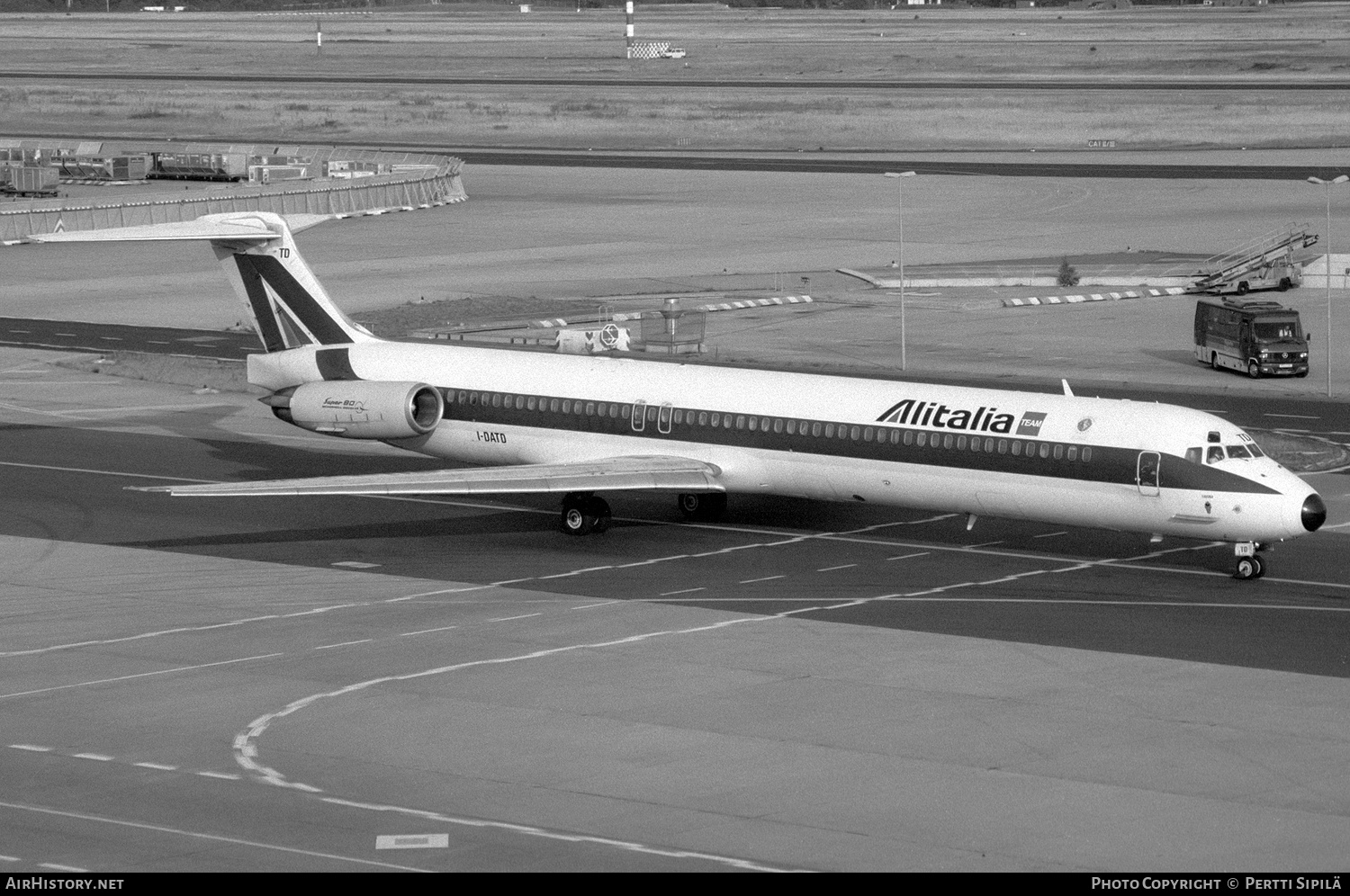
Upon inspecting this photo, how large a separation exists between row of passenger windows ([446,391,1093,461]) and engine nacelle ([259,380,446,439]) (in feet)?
2.15

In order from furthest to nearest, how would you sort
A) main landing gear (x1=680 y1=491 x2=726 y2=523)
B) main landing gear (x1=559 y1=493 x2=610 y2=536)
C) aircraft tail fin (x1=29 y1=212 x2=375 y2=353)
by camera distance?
aircraft tail fin (x1=29 y1=212 x2=375 y2=353) < main landing gear (x1=680 y1=491 x2=726 y2=523) < main landing gear (x1=559 y1=493 x2=610 y2=536)

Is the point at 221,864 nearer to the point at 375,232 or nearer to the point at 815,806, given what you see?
the point at 815,806

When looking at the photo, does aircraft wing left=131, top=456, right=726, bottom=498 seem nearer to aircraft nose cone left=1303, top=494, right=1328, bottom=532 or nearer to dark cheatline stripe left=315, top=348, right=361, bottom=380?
dark cheatline stripe left=315, top=348, right=361, bottom=380

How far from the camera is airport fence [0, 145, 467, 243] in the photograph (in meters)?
91.8

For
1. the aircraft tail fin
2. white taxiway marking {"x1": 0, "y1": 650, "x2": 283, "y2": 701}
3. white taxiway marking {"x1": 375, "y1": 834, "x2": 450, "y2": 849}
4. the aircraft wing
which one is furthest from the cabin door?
the aircraft tail fin

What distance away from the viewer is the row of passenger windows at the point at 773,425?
3444 cm

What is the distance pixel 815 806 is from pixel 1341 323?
51.1 meters

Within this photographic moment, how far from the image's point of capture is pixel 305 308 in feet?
136

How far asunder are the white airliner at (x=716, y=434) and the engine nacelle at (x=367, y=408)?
0.04 m

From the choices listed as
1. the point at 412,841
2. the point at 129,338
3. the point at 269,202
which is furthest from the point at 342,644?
the point at 269,202

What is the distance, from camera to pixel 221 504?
138 feet

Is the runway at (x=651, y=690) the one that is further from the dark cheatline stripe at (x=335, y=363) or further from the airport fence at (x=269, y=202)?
the airport fence at (x=269, y=202)

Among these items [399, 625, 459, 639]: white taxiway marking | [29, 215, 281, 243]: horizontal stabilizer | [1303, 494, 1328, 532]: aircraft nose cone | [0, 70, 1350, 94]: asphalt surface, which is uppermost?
[0, 70, 1350, 94]: asphalt surface

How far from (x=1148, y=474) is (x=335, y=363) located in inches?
686
